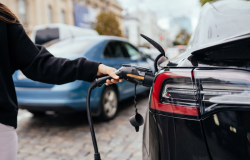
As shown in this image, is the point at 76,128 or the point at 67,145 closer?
the point at 67,145

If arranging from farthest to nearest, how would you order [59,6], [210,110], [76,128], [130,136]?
1. [59,6]
2. [76,128]
3. [130,136]
4. [210,110]

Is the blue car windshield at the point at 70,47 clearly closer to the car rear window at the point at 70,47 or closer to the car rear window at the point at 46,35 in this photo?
the car rear window at the point at 70,47

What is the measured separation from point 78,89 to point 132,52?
7.06ft

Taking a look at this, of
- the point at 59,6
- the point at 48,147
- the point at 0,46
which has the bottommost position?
the point at 48,147

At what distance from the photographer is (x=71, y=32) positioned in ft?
42.6

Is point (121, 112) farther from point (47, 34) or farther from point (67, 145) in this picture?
point (47, 34)

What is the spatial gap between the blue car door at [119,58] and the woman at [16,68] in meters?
2.54

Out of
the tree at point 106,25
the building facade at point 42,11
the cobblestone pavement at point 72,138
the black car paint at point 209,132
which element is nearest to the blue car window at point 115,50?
the cobblestone pavement at point 72,138

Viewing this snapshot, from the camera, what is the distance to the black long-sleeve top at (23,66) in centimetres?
113

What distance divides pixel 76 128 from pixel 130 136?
3.20 feet

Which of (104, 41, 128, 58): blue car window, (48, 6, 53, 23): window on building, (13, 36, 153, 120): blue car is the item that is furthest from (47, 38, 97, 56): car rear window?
(48, 6, 53, 23): window on building

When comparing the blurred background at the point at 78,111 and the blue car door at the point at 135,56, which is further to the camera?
the blue car door at the point at 135,56

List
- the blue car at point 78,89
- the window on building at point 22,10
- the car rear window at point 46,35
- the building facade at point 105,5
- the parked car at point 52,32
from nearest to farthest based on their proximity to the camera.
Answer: the blue car at point 78,89, the parked car at point 52,32, the car rear window at point 46,35, the window on building at point 22,10, the building facade at point 105,5

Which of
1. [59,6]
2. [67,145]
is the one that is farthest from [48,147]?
[59,6]
